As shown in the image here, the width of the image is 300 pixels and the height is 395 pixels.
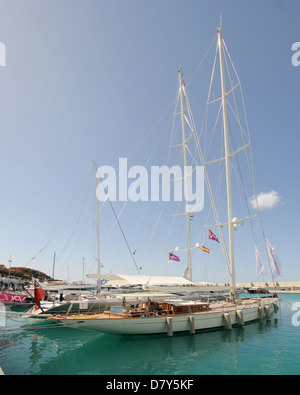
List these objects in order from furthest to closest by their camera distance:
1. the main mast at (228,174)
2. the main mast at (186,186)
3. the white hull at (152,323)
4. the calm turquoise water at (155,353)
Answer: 1. the main mast at (186,186)
2. the main mast at (228,174)
3. the white hull at (152,323)
4. the calm turquoise water at (155,353)

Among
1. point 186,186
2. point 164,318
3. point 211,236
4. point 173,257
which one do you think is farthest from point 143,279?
point 186,186

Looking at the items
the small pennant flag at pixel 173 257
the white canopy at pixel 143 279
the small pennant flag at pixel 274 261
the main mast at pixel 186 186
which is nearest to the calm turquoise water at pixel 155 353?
the white canopy at pixel 143 279

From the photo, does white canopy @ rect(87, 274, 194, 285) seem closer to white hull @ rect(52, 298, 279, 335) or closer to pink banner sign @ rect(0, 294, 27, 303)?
Answer: white hull @ rect(52, 298, 279, 335)

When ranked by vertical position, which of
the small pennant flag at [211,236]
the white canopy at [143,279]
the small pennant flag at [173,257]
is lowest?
the white canopy at [143,279]

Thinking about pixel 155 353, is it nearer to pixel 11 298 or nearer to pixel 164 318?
pixel 164 318

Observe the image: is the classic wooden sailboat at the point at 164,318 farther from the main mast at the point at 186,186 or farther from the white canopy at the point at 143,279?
the main mast at the point at 186,186

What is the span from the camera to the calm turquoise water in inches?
530

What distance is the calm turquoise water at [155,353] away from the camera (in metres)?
13.5

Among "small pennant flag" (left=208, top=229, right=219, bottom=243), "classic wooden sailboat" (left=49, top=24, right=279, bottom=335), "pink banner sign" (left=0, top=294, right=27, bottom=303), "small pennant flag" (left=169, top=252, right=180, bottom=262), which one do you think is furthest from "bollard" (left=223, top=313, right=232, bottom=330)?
"pink banner sign" (left=0, top=294, right=27, bottom=303)

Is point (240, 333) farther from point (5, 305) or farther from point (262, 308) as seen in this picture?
point (5, 305)

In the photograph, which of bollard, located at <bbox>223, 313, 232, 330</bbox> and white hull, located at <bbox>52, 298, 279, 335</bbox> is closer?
white hull, located at <bbox>52, 298, 279, 335</bbox>

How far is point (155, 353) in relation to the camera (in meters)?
15.9

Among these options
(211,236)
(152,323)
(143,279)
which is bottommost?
(152,323)

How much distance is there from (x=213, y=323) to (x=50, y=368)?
13.8 m
